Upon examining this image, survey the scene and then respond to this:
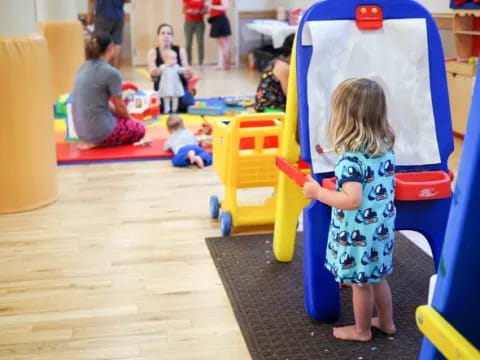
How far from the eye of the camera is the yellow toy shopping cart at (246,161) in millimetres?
3268

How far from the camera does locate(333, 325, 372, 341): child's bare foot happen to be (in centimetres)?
233

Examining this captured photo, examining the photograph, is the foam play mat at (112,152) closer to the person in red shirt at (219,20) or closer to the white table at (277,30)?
the white table at (277,30)

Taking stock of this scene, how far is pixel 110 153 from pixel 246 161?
1.94 metres

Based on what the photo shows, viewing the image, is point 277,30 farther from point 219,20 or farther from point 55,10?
point 55,10

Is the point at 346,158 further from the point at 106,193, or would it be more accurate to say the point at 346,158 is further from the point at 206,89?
the point at 206,89

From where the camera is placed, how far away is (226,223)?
131 inches

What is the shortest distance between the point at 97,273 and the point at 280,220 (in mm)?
820

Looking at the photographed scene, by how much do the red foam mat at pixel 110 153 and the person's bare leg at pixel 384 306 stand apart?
9.24 feet

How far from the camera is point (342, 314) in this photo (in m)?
2.54

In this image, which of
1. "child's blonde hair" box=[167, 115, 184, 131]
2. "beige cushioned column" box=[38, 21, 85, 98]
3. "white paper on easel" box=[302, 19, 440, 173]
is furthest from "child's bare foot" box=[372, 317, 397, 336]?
"beige cushioned column" box=[38, 21, 85, 98]

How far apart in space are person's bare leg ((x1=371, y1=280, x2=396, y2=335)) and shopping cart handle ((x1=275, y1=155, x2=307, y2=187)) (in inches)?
18.6

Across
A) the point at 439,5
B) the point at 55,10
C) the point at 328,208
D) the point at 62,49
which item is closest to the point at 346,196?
the point at 328,208

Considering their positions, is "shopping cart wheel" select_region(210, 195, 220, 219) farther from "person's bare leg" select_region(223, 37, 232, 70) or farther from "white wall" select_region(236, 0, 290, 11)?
"white wall" select_region(236, 0, 290, 11)

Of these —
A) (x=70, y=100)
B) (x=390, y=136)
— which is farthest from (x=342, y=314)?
(x=70, y=100)
